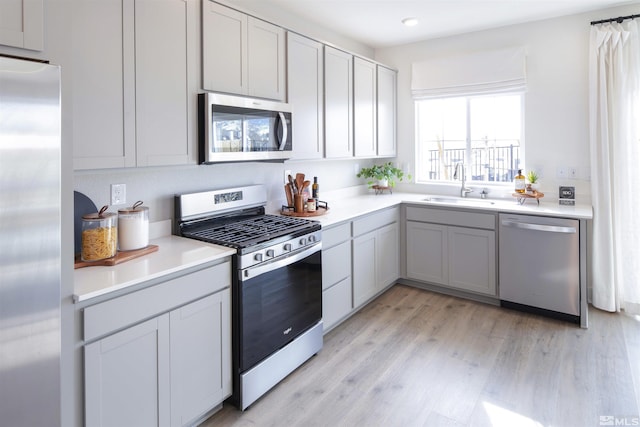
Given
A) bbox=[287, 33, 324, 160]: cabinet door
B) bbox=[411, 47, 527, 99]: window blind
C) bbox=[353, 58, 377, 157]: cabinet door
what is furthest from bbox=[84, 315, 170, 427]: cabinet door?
bbox=[411, 47, 527, 99]: window blind

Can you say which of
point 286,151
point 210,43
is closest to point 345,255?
point 286,151

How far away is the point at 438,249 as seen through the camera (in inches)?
149

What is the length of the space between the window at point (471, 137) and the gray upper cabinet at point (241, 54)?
2207 mm

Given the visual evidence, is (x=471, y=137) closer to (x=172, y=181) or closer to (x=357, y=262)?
(x=357, y=262)

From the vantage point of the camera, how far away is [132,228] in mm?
1997

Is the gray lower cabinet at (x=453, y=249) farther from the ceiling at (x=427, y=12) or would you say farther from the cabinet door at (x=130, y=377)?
the cabinet door at (x=130, y=377)

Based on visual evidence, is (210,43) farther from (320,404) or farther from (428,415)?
(428,415)

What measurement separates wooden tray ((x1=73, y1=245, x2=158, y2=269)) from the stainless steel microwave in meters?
0.59

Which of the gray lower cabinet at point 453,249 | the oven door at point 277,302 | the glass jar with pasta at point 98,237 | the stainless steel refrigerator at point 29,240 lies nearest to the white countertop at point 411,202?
the gray lower cabinet at point 453,249

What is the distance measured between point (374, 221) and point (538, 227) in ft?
4.32

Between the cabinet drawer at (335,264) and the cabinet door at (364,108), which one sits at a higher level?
the cabinet door at (364,108)

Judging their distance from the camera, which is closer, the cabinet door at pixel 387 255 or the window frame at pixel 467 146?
the cabinet door at pixel 387 255

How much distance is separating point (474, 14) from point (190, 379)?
142 inches

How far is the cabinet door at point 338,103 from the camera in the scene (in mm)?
3326
